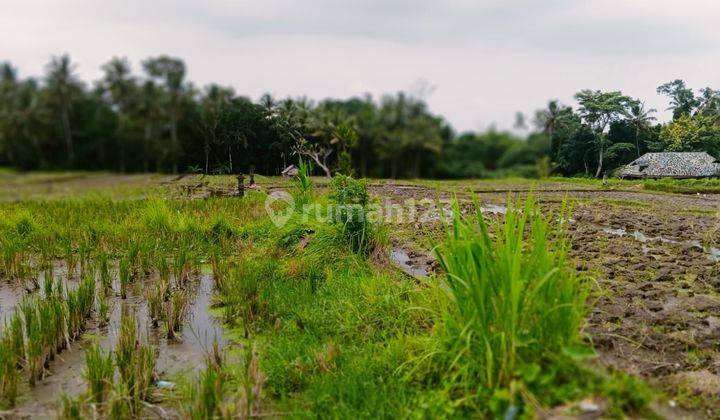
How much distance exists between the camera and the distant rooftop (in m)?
5.59

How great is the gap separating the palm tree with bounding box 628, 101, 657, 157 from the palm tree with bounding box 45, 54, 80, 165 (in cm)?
826

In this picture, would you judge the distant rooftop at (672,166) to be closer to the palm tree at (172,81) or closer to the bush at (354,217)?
the bush at (354,217)

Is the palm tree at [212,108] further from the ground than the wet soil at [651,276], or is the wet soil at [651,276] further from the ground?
the palm tree at [212,108]

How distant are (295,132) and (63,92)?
256 inches

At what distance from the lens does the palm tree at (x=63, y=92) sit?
893 cm

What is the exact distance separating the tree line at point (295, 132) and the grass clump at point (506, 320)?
3.95 m

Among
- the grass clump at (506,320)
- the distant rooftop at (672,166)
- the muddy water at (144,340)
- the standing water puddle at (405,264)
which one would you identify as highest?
the distant rooftop at (672,166)

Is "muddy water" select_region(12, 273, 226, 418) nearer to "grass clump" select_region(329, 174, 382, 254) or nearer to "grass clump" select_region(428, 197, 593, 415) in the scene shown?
"grass clump" select_region(329, 174, 382, 254)

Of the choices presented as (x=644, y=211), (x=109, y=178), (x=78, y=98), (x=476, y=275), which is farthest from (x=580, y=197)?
(x=78, y=98)

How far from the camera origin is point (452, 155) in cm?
1002

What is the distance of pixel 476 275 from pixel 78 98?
9814 millimetres

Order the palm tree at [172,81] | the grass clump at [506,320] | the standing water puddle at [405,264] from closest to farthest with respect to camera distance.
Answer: the grass clump at [506,320] < the standing water puddle at [405,264] < the palm tree at [172,81]

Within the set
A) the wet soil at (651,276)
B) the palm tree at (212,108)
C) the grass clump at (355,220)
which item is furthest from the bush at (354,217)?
the palm tree at (212,108)

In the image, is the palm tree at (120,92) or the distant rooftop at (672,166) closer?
the distant rooftop at (672,166)
